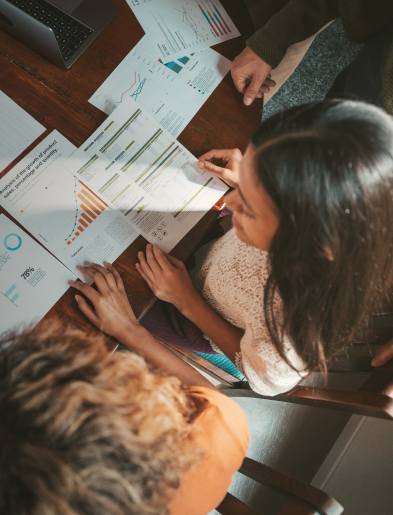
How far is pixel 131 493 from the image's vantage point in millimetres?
A: 425

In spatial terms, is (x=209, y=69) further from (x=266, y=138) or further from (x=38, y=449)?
(x=38, y=449)

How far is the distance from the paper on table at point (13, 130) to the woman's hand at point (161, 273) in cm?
38

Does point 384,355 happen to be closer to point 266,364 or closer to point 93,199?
point 266,364

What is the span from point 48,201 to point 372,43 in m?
0.96

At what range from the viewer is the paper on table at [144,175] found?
78 centimetres

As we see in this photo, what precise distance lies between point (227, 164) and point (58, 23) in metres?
0.52

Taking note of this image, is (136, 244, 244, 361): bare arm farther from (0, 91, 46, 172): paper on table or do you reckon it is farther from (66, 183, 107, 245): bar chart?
(0, 91, 46, 172): paper on table

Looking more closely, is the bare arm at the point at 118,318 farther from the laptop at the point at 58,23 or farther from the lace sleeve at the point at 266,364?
the laptop at the point at 58,23

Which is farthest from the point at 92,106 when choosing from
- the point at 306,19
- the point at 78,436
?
the point at 78,436

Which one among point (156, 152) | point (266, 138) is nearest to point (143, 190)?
point (156, 152)

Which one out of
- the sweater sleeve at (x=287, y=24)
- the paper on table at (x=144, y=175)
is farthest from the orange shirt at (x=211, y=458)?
the sweater sleeve at (x=287, y=24)

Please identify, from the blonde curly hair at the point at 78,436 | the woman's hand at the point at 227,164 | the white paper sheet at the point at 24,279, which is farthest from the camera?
the woman's hand at the point at 227,164

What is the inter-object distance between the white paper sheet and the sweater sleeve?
2.41 ft

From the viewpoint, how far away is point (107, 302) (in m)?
0.72
